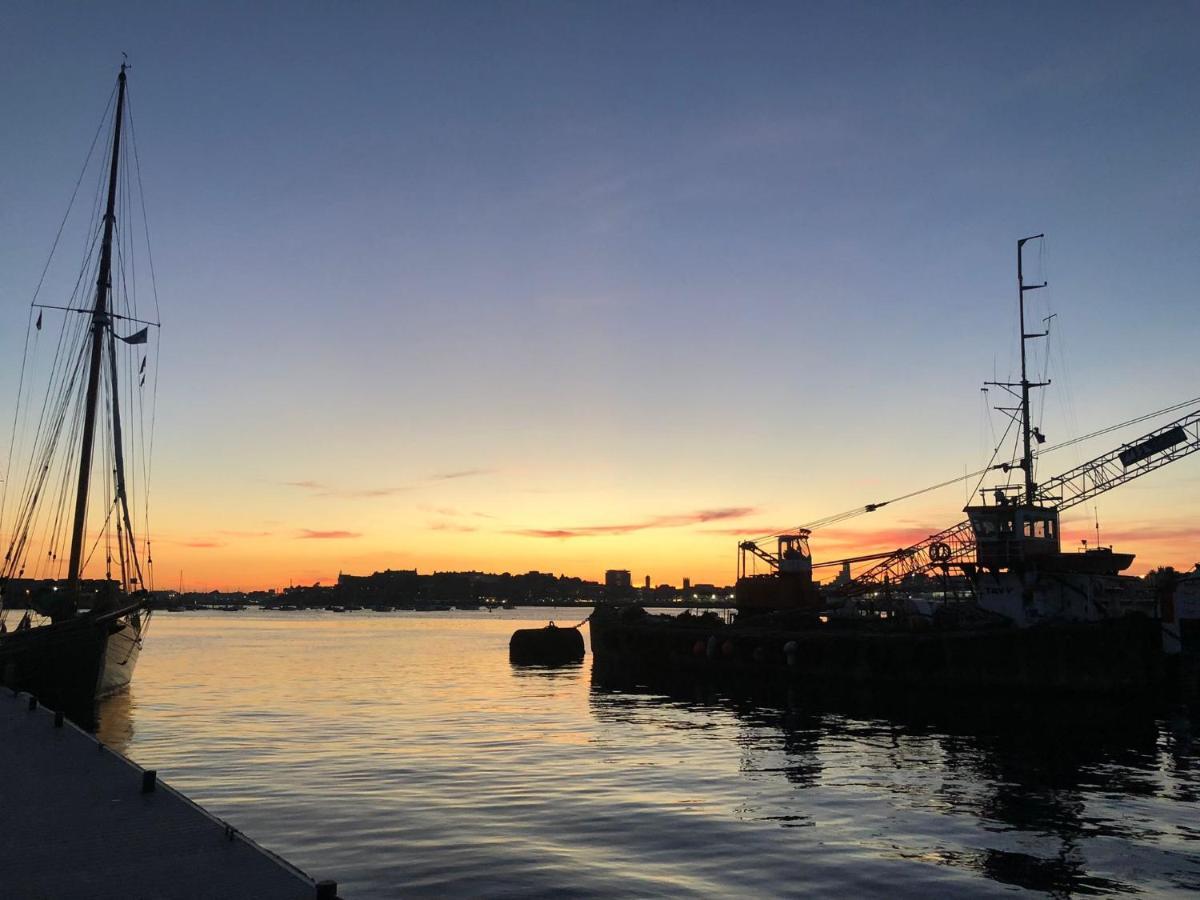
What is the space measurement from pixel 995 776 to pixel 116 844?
2676 centimetres

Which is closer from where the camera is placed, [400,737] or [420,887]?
[420,887]

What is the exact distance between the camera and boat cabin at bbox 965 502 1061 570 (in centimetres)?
5800

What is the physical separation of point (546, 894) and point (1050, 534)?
53.3m

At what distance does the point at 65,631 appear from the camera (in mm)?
45844

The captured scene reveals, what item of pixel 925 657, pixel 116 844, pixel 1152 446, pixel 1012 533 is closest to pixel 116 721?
pixel 116 844

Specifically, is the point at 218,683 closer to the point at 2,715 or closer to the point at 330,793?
the point at 2,715

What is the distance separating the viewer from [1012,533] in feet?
194

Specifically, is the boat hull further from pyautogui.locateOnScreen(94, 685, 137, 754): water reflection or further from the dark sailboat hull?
the dark sailboat hull

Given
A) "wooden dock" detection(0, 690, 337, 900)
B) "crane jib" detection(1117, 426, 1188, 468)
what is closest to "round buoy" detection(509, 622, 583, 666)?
"crane jib" detection(1117, 426, 1188, 468)

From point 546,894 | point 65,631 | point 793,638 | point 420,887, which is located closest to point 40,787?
point 420,887

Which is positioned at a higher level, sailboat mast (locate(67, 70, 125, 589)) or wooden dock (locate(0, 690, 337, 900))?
sailboat mast (locate(67, 70, 125, 589))

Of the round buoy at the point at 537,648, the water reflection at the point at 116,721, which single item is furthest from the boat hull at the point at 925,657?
the water reflection at the point at 116,721

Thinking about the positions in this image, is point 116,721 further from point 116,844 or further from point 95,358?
point 116,844

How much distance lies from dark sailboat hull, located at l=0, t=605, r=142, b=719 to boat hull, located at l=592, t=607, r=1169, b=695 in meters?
41.2
